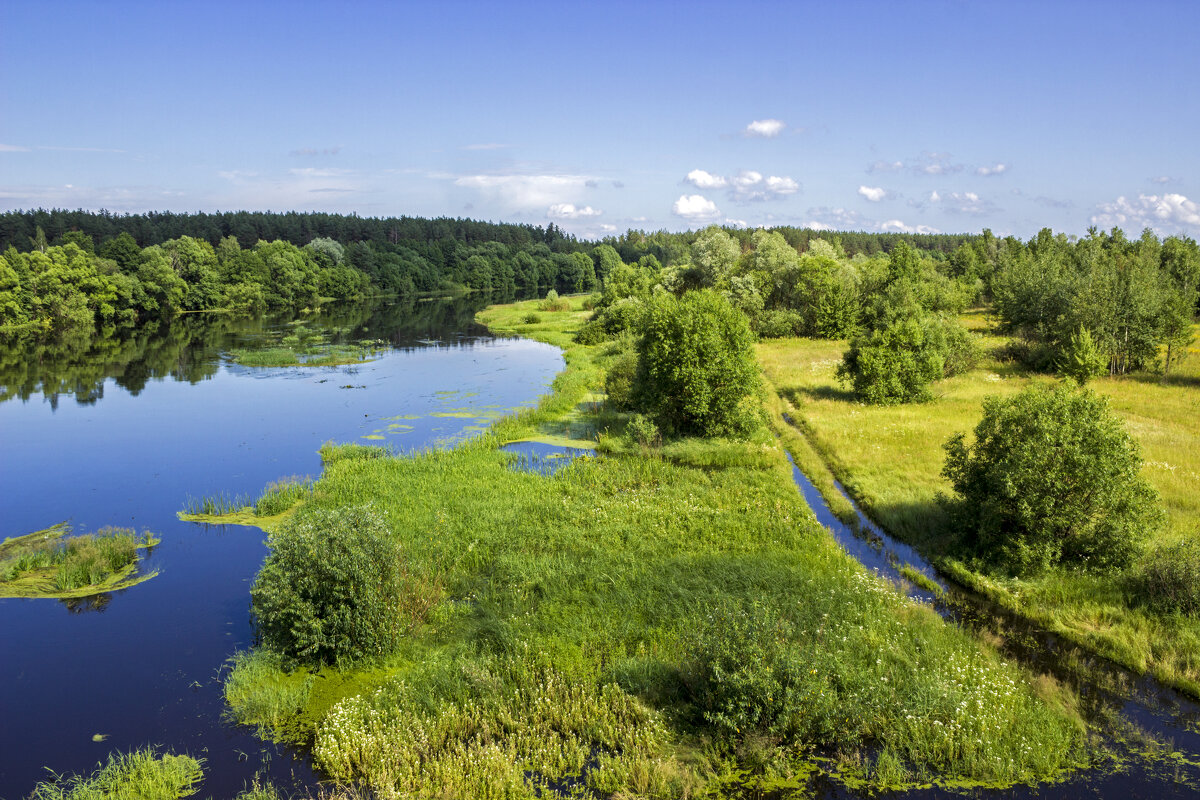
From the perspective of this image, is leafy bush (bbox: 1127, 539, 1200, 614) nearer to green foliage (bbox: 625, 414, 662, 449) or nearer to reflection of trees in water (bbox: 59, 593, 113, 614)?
green foliage (bbox: 625, 414, 662, 449)

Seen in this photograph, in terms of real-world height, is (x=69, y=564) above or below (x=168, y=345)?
below

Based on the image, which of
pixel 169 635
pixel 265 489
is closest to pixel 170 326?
pixel 265 489

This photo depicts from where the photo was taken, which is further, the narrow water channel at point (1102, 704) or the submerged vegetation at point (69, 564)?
the submerged vegetation at point (69, 564)

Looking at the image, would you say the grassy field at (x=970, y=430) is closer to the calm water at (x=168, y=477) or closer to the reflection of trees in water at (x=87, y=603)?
the calm water at (x=168, y=477)

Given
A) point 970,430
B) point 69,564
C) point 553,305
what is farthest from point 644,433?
point 553,305

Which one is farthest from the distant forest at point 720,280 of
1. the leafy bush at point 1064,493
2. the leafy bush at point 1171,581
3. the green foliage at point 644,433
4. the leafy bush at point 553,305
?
the leafy bush at point 1171,581

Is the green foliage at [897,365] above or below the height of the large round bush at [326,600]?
A: above

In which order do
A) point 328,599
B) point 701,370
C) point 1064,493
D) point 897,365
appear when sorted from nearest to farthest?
point 328,599, point 1064,493, point 701,370, point 897,365

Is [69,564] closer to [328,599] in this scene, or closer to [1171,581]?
[328,599]

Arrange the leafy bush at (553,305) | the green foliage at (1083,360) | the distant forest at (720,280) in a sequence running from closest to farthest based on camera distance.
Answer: the green foliage at (1083,360) < the distant forest at (720,280) < the leafy bush at (553,305)
